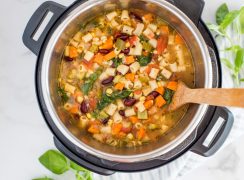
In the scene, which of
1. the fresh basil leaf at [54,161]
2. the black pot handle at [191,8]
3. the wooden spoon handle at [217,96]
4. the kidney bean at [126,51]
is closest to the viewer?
the wooden spoon handle at [217,96]

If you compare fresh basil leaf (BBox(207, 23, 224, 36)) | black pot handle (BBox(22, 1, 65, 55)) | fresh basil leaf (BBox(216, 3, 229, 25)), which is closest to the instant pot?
black pot handle (BBox(22, 1, 65, 55))

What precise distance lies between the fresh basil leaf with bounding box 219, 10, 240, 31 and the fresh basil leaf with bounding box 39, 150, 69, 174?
816 mm

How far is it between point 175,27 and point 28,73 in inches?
25.0

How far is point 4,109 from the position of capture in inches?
77.4

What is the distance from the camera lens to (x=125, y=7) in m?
1.81

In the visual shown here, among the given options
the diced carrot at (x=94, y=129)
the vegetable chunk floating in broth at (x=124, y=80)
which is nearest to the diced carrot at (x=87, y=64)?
the vegetable chunk floating in broth at (x=124, y=80)

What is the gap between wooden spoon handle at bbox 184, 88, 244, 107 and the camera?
1.26m

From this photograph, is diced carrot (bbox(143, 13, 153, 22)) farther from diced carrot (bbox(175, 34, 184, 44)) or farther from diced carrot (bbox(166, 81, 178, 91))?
diced carrot (bbox(166, 81, 178, 91))

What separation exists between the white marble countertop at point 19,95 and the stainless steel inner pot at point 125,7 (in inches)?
8.8

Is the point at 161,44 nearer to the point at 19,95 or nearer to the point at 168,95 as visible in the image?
the point at 168,95

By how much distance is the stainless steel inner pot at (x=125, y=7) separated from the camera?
5.49ft

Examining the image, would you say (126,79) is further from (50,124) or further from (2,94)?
(2,94)

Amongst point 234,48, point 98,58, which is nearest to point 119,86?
point 98,58

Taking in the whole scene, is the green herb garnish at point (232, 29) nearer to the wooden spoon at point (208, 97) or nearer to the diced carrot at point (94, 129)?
the wooden spoon at point (208, 97)
